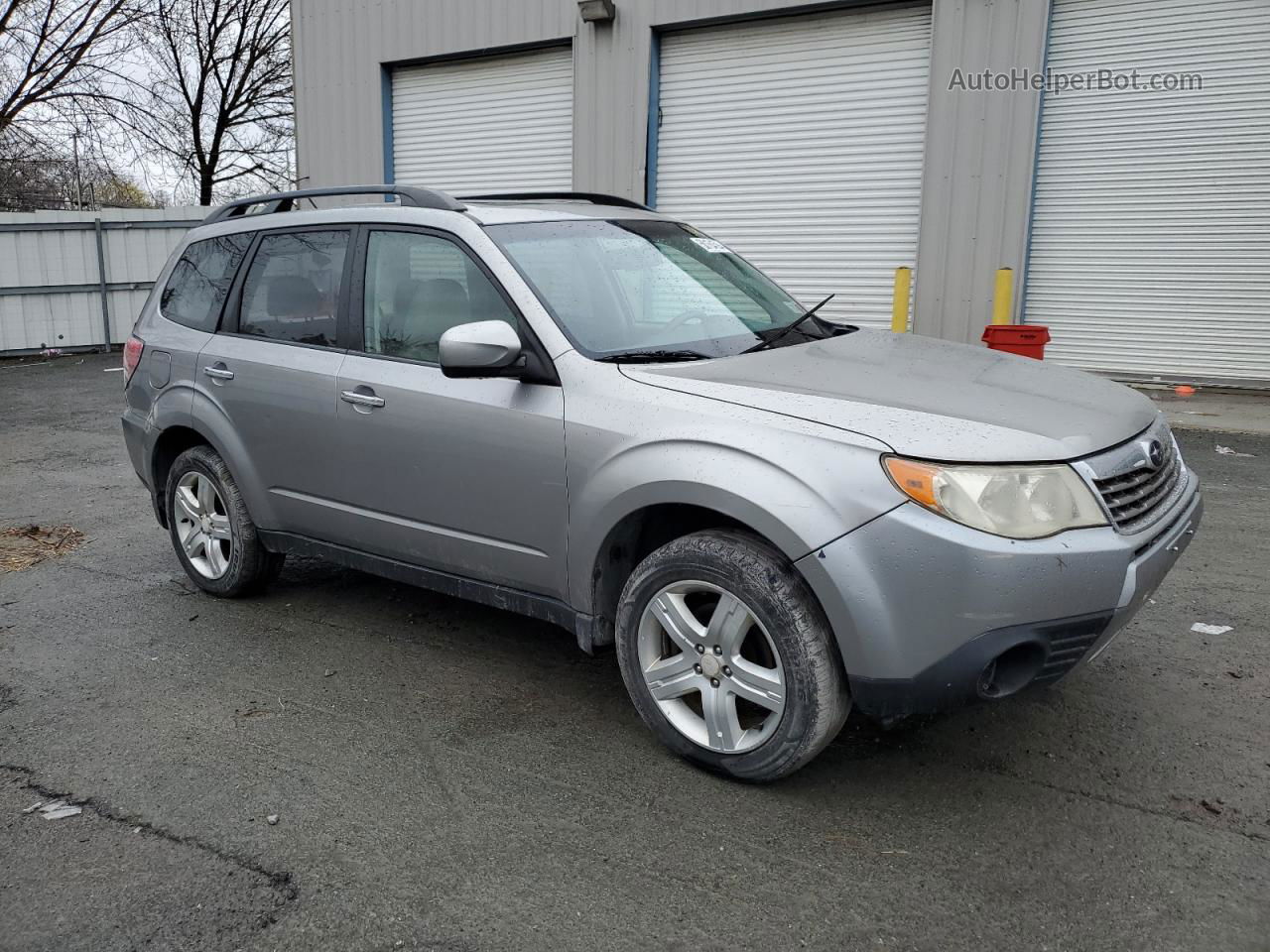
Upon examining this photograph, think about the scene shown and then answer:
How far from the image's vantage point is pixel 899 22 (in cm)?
1220

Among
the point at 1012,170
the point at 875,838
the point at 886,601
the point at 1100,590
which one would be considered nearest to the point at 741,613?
the point at 886,601

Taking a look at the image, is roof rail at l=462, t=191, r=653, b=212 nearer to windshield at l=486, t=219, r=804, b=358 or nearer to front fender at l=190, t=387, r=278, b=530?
windshield at l=486, t=219, r=804, b=358

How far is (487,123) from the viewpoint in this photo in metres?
15.8

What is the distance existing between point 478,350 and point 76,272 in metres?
17.2

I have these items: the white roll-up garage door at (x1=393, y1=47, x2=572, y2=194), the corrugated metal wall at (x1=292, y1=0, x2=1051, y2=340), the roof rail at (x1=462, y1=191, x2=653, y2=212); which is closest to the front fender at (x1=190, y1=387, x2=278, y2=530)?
the roof rail at (x1=462, y1=191, x2=653, y2=212)

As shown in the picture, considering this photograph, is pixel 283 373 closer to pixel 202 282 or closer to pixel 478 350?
pixel 202 282

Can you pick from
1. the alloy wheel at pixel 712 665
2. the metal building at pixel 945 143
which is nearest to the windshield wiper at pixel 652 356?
the alloy wheel at pixel 712 665

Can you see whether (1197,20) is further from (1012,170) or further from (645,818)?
(645,818)

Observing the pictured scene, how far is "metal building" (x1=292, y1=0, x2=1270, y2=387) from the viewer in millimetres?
11086

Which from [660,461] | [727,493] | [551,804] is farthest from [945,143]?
[551,804]

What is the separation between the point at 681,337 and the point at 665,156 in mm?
10792

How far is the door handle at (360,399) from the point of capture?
13.8ft

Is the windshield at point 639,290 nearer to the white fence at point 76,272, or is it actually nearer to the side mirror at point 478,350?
the side mirror at point 478,350

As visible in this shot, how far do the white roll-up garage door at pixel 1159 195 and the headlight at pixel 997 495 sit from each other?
9638 millimetres
